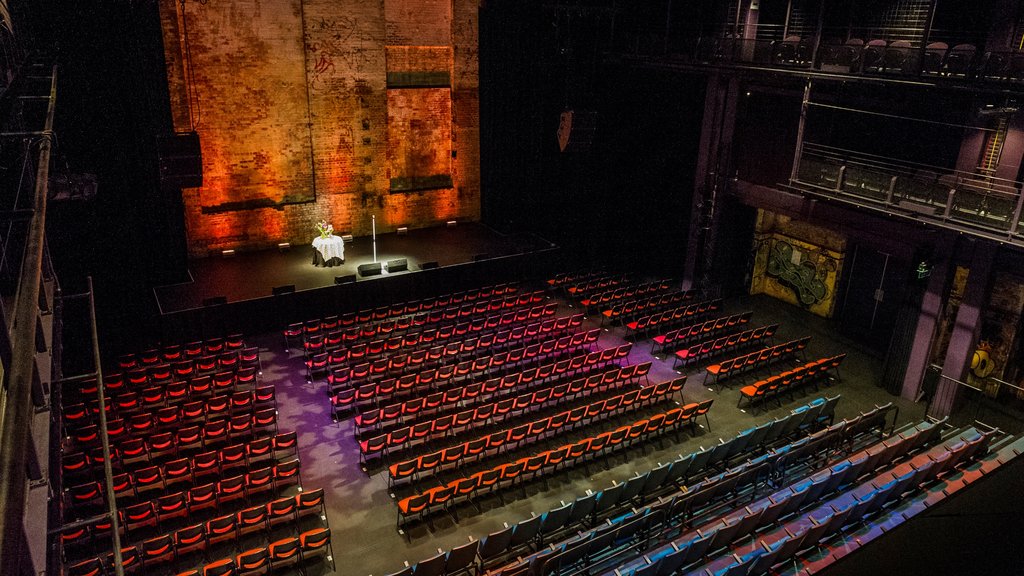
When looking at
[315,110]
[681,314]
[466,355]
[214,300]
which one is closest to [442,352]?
[466,355]

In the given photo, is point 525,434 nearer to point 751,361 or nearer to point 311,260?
point 751,361

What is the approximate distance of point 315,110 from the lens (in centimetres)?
1825

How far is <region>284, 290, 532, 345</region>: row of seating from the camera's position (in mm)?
14141

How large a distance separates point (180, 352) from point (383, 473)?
5457 millimetres

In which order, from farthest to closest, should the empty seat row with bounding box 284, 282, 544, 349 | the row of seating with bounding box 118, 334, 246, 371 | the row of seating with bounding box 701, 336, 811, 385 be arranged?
the empty seat row with bounding box 284, 282, 544, 349 → the row of seating with bounding box 701, 336, 811, 385 → the row of seating with bounding box 118, 334, 246, 371

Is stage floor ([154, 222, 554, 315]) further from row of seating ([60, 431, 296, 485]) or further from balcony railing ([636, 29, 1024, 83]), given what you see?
balcony railing ([636, 29, 1024, 83])

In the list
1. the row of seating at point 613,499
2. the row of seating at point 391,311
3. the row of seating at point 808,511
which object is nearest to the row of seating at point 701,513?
the row of seating at point 808,511

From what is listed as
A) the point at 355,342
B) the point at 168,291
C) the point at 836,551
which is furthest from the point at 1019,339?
the point at 168,291

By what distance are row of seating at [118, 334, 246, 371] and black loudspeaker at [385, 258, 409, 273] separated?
13.9 feet

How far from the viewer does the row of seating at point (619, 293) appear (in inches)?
640

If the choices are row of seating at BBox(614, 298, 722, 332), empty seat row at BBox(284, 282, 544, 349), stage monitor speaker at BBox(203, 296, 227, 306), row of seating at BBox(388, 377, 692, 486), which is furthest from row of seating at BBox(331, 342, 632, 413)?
stage monitor speaker at BBox(203, 296, 227, 306)

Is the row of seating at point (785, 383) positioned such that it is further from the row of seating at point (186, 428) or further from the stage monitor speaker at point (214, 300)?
the stage monitor speaker at point (214, 300)

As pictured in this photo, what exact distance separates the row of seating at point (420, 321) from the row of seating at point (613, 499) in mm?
6211

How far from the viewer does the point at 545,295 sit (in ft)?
57.8
